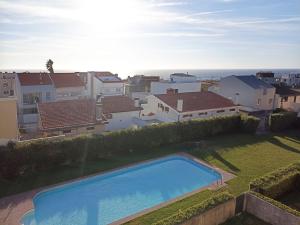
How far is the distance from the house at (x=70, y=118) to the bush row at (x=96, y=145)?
18.2 ft

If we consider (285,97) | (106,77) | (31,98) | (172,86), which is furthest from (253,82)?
(31,98)

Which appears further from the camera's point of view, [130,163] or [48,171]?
[130,163]

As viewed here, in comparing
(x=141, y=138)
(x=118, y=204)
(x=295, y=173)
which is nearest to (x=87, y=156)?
(x=141, y=138)

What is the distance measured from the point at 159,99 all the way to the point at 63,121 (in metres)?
14.9

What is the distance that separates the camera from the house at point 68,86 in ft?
168

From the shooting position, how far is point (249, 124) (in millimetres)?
36250

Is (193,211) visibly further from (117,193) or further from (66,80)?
(66,80)

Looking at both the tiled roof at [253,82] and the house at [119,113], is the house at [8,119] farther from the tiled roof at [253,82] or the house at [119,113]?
the tiled roof at [253,82]

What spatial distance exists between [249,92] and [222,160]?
2733 cm

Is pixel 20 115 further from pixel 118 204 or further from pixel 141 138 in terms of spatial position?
pixel 118 204

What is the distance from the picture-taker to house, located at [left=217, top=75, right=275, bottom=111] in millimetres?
50312

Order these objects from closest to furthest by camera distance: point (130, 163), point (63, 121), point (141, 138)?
point (130, 163)
point (141, 138)
point (63, 121)

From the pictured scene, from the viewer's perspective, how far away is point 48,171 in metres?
23.6

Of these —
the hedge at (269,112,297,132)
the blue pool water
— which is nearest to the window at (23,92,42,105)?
the blue pool water
